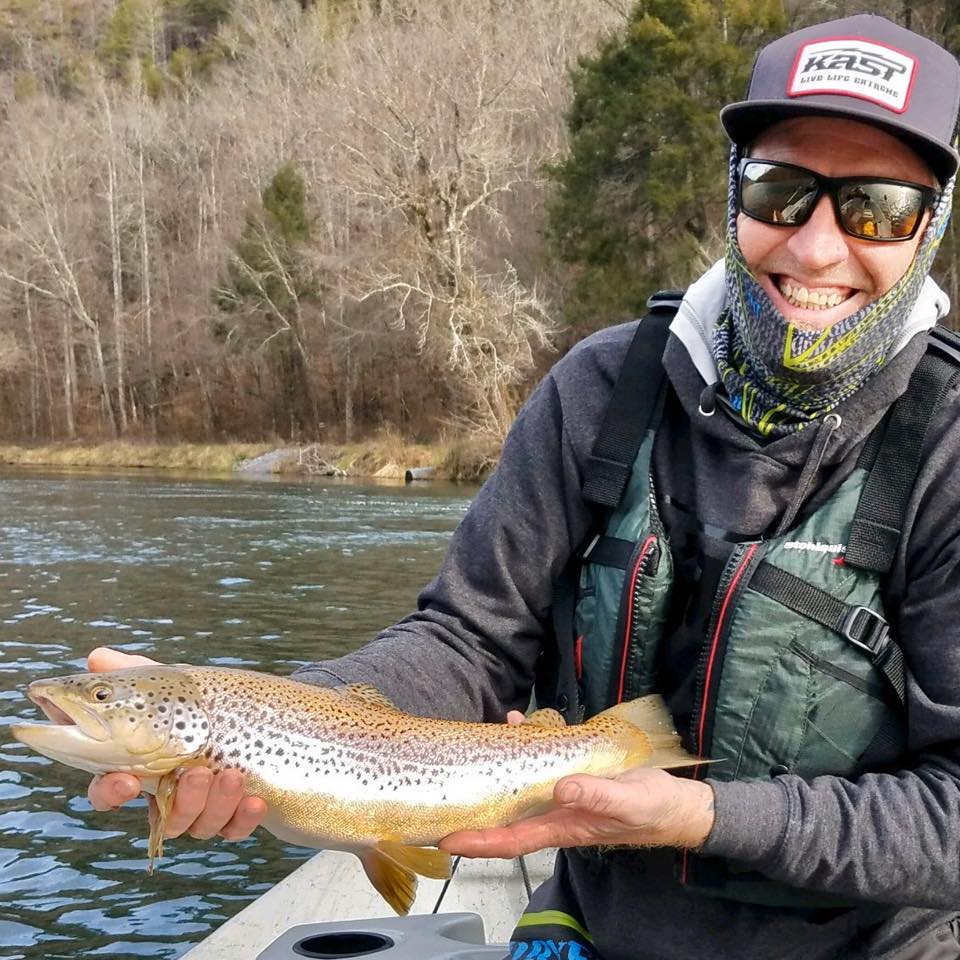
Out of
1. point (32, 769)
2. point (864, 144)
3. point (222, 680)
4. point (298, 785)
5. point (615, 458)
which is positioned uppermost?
point (864, 144)

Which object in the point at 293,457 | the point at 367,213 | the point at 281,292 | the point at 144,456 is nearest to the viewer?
the point at 293,457

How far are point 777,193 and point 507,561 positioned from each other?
2.99 feet

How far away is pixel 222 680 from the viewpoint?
2254 millimetres

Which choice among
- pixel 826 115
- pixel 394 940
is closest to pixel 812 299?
pixel 826 115

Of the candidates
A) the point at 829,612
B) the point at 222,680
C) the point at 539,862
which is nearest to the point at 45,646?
the point at 539,862

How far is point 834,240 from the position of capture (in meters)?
2.20

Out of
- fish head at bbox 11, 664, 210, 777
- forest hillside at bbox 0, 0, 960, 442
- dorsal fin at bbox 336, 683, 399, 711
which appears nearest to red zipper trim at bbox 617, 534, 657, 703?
dorsal fin at bbox 336, 683, 399, 711

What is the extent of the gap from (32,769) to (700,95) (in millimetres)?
25866

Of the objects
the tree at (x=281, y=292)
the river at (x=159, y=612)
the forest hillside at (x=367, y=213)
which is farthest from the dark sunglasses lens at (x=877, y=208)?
the tree at (x=281, y=292)

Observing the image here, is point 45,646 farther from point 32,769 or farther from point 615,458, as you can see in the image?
point 615,458

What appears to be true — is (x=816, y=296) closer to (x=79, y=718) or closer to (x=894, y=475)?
(x=894, y=475)

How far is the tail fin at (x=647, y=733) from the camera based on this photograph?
2.16 meters

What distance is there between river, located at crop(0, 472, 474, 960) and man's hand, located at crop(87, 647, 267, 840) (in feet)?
10.8

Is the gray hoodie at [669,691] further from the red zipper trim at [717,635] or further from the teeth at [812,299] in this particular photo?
the teeth at [812,299]
